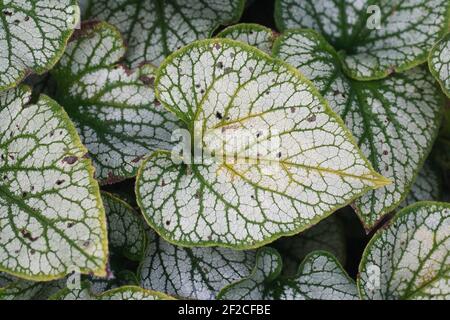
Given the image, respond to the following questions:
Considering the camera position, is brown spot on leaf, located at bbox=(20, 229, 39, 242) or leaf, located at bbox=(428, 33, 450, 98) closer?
brown spot on leaf, located at bbox=(20, 229, 39, 242)

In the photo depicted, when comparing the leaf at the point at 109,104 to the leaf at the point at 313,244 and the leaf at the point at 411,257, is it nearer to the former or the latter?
the leaf at the point at 313,244

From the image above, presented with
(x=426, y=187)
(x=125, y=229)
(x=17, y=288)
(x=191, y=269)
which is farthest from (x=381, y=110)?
(x=17, y=288)

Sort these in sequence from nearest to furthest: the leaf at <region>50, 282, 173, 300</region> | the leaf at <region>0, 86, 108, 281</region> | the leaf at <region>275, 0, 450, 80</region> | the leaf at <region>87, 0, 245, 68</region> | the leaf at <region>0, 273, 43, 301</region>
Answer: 1. the leaf at <region>0, 86, 108, 281</region>
2. the leaf at <region>50, 282, 173, 300</region>
3. the leaf at <region>0, 273, 43, 301</region>
4. the leaf at <region>275, 0, 450, 80</region>
5. the leaf at <region>87, 0, 245, 68</region>

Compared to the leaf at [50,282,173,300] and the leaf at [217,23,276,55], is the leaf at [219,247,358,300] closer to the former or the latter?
the leaf at [50,282,173,300]

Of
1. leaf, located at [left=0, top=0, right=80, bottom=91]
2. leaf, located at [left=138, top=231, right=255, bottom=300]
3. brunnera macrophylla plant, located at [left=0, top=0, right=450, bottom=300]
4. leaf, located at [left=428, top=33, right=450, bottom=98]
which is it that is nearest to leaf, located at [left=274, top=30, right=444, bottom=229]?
brunnera macrophylla plant, located at [left=0, top=0, right=450, bottom=300]

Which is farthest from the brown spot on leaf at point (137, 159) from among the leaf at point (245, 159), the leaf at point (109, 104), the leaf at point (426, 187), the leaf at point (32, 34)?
the leaf at point (426, 187)

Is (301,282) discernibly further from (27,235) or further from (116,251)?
(27,235)

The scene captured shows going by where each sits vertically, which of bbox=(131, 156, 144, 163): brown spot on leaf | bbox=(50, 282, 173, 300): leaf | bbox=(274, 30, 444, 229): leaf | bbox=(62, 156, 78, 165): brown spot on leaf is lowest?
bbox=(50, 282, 173, 300): leaf
